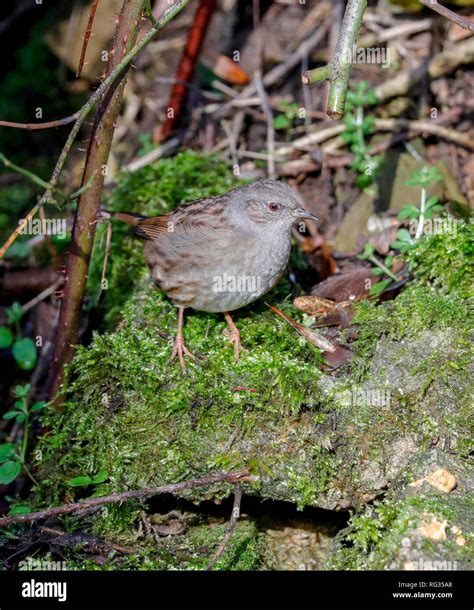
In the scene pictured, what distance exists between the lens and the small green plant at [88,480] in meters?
4.22

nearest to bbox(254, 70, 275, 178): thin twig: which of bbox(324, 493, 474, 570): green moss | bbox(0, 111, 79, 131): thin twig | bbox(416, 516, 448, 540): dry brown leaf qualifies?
bbox(0, 111, 79, 131): thin twig

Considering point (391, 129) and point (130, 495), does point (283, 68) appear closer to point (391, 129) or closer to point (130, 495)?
point (391, 129)

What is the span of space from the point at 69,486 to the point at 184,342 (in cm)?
118

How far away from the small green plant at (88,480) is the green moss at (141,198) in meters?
1.52

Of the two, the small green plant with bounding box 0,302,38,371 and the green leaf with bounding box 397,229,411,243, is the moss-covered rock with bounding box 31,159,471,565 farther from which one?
the small green plant with bounding box 0,302,38,371

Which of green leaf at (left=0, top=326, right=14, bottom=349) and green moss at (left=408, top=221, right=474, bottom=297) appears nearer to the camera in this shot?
green moss at (left=408, top=221, right=474, bottom=297)

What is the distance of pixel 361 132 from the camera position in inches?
273

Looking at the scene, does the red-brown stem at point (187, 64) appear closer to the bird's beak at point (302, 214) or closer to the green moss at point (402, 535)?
the bird's beak at point (302, 214)

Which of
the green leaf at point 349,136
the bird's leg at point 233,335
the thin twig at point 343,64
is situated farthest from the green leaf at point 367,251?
the green leaf at point 349,136

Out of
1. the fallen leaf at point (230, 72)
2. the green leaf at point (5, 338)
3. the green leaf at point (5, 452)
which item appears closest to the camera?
the green leaf at point (5, 452)

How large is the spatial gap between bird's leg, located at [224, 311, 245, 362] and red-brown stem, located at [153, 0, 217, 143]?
123 inches

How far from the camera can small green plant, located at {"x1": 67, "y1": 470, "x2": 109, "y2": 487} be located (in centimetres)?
422
